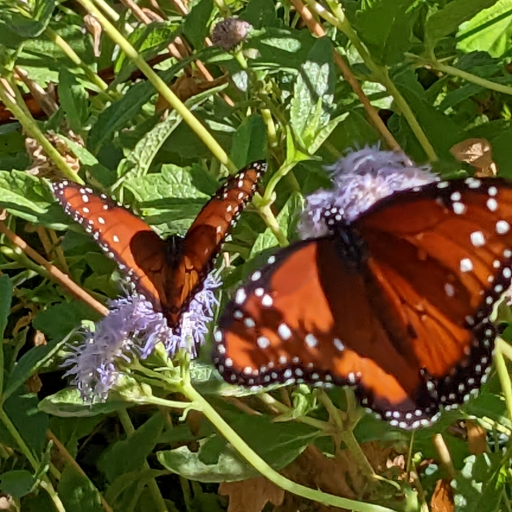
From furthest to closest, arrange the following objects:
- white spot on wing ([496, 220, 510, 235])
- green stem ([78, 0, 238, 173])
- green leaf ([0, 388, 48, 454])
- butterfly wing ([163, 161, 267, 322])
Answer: green leaf ([0, 388, 48, 454])
green stem ([78, 0, 238, 173])
butterfly wing ([163, 161, 267, 322])
white spot on wing ([496, 220, 510, 235])

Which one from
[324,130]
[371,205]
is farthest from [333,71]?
[371,205]

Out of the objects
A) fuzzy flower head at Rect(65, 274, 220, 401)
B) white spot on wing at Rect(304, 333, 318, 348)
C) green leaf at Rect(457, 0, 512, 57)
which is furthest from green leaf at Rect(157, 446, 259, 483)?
green leaf at Rect(457, 0, 512, 57)

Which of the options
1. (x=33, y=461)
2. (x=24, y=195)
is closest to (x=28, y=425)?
(x=33, y=461)

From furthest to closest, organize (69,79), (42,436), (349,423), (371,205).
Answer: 1. (42,436)
2. (69,79)
3. (349,423)
4. (371,205)

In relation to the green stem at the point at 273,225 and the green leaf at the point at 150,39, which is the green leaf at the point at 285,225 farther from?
the green leaf at the point at 150,39

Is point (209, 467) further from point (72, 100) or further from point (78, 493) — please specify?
point (72, 100)

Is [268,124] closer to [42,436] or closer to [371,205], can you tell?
[371,205]

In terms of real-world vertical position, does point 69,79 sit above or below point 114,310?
above

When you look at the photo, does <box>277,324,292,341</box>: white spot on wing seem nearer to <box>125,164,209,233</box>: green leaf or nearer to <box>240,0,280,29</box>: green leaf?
<box>125,164,209,233</box>: green leaf
